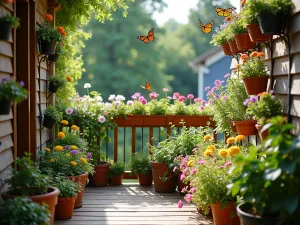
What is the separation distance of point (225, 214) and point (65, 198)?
1.42 m

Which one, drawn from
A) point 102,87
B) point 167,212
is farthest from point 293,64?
point 102,87

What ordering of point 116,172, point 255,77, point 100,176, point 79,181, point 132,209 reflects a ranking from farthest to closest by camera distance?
1. point 116,172
2. point 100,176
3. point 132,209
4. point 79,181
5. point 255,77

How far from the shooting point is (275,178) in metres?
2.61

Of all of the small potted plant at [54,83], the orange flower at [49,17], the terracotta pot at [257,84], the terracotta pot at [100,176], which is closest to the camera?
the terracotta pot at [257,84]

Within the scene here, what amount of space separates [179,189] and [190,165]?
3.41ft

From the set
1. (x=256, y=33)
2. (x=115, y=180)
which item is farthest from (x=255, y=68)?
(x=115, y=180)

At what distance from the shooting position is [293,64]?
11.5 feet

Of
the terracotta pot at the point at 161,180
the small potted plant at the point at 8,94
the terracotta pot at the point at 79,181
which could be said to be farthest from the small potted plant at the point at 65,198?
the terracotta pot at the point at 161,180

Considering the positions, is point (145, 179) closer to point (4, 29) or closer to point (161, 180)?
point (161, 180)

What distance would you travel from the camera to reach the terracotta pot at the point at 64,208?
13.6ft

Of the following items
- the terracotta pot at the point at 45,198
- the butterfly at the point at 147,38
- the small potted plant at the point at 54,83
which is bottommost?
the terracotta pot at the point at 45,198

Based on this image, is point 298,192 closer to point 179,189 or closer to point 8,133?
point 8,133

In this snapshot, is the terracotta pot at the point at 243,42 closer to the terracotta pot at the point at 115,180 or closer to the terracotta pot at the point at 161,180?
Answer: the terracotta pot at the point at 161,180

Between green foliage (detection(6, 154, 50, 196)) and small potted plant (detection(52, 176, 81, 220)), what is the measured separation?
0.61 metres
